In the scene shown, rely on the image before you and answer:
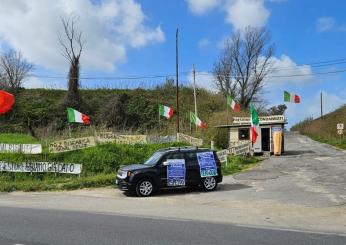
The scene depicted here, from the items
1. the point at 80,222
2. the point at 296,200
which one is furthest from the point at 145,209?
the point at 296,200

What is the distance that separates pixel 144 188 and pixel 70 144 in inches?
349

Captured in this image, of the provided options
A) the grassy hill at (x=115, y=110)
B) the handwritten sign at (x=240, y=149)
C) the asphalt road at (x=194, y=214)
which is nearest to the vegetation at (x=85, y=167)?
the asphalt road at (x=194, y=214)

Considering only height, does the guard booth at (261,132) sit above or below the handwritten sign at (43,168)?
above

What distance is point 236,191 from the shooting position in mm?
18953

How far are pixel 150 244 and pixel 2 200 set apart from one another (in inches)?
415

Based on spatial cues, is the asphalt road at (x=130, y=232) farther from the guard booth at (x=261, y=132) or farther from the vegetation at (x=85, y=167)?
the guard booth at (x=261, y=132)

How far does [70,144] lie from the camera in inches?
1025

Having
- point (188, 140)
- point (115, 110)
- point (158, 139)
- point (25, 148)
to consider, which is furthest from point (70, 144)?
point (115, 110)

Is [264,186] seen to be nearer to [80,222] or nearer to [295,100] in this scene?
[80,222]

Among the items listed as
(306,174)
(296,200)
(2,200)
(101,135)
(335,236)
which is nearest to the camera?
(335,236)

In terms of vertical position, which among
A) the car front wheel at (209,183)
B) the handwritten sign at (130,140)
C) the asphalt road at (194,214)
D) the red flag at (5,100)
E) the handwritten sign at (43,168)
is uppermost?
the red flag at (5,100)

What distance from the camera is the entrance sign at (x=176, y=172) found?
1888 cm

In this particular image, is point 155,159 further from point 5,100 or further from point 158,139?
point 158,139

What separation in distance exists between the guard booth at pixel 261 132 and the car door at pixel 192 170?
17427mm
